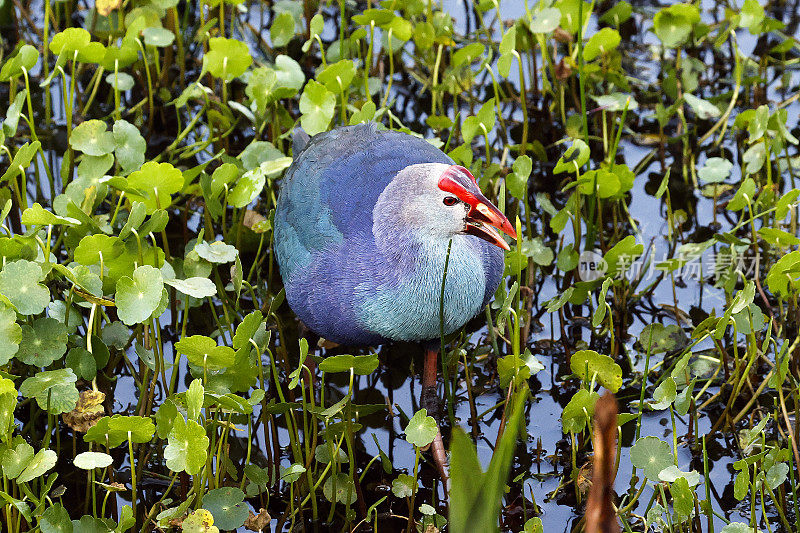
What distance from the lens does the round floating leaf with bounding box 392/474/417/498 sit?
2.11 metres

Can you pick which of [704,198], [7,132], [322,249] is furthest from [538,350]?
[7,132]

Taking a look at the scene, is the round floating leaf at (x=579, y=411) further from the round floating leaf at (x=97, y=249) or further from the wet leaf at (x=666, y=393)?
the round floating leaf at (x=97, y=249)

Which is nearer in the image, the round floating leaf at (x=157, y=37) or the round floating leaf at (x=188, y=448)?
the round floating leaf at (x=188, y=448)

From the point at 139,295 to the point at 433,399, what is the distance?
0.80 metres

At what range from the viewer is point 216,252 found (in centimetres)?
238

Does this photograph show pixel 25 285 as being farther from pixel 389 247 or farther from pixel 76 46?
pixel 76 46

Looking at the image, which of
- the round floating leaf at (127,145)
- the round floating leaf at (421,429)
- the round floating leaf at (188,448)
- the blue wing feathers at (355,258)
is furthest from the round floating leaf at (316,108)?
the round floating leaf at (188,448)

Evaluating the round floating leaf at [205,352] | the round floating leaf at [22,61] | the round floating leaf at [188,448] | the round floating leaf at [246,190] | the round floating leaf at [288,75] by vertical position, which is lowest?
the round floating leaf at [188,448]

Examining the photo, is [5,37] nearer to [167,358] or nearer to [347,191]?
[167,358]

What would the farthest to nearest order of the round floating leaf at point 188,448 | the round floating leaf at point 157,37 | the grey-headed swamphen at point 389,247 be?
the round floating leaf at point 157,37, the grey-headed swamphen at point 389,247, the round floating leaf at point 188,448

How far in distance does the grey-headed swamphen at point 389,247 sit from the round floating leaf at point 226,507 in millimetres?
484

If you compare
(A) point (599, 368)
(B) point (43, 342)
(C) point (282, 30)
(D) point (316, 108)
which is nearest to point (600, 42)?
(D) point (316, 108)

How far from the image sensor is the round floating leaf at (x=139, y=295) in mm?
1990

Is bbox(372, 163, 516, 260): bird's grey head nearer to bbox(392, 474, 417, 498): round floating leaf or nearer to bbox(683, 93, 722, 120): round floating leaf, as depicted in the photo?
bbox(392, 474, 417, 498): round floating leaf
